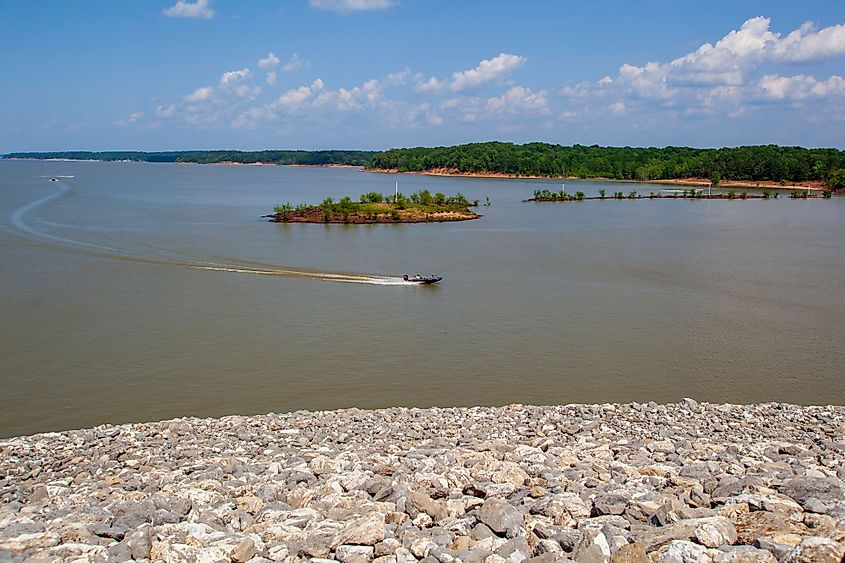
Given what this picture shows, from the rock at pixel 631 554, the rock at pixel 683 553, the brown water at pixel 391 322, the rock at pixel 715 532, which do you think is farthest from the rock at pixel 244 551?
the brown water at pixel 391 322

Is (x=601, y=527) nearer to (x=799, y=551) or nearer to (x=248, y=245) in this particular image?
(x=799, y=551)

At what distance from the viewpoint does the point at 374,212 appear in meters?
48.8

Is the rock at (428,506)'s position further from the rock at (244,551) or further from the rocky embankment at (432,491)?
the rock at (244,551)

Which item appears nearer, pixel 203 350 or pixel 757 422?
pixel 757 422

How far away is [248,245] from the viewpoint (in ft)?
112

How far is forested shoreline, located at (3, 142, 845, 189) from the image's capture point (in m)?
102

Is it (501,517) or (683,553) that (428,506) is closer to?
(501,517)

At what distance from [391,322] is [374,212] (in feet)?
98.7

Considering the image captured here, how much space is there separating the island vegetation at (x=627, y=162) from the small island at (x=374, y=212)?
211ft

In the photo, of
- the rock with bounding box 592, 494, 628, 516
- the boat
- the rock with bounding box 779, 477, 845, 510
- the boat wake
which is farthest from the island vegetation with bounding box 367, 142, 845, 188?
the rock with bounding box 592, 494, 628, 516

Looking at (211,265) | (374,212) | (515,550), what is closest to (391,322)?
(211,265)

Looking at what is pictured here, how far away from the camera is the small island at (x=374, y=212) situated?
46.8 meters

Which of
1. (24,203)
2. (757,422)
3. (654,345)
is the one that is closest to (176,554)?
(757,422)

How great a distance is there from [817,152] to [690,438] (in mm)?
126592
